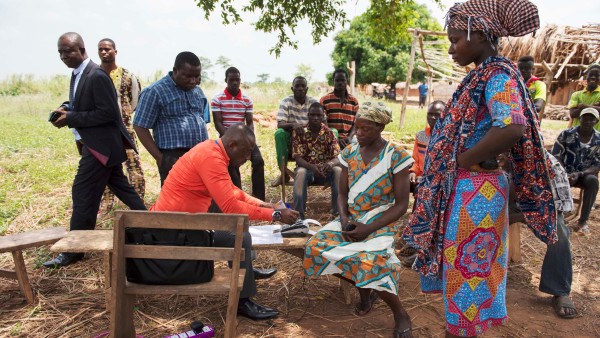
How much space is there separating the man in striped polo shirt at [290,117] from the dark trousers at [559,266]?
3220 millimetres

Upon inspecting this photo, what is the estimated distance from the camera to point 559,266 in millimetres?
3436

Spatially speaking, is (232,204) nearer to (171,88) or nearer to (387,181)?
(387,181)

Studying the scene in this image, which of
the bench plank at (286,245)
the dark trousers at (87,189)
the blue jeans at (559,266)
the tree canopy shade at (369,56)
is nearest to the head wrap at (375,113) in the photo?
the bench plank at (286,245)

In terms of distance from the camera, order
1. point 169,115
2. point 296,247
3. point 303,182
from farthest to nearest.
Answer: point 303,182, point 169,115, point 296,247

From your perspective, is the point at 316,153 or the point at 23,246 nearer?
the point at 23,246

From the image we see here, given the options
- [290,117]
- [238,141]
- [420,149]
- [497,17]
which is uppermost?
[497,17]

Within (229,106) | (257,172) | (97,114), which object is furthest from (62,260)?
(229,106)

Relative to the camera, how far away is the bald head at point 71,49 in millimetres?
3859

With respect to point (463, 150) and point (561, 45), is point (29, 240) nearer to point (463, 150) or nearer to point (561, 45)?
point (463, 150)

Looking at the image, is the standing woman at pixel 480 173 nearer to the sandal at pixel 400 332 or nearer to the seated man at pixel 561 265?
the sandal at pixel 400 332

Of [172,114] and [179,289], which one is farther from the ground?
[172,114]

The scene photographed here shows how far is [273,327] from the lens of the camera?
320 centimetres

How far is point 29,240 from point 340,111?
4.25 meters

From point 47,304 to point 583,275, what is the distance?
197 inches
